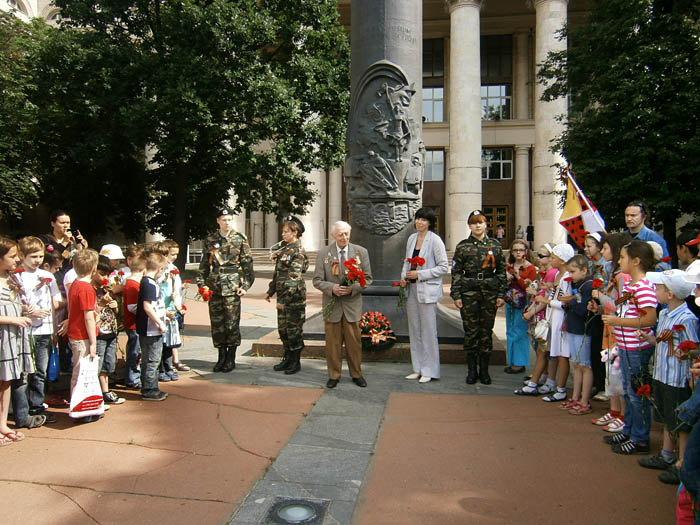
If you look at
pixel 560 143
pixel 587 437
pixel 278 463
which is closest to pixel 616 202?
pixel 560 143

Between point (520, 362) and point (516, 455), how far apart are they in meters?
2.83

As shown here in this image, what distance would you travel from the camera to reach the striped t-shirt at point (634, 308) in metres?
4.11

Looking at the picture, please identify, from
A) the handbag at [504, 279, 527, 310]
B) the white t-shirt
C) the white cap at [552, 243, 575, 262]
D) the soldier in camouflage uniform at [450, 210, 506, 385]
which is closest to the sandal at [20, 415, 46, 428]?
the white t-shirt

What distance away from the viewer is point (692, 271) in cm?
323

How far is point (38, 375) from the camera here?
4.92 metres

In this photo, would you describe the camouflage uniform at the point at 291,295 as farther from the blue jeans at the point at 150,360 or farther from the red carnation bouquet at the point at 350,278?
the blue jeans at the point at 150,360

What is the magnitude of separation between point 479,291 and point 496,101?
1387 inches

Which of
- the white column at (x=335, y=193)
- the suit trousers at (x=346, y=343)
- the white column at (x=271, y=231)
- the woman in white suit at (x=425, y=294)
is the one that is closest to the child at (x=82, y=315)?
the suit trousers at (x=346, y=343)

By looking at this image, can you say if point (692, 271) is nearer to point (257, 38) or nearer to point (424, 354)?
point (424, 354)

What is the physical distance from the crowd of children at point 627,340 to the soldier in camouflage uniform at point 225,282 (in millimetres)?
3557

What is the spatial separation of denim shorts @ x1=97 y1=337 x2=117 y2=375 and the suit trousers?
7.51ft

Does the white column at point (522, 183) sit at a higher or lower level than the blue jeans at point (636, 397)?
higher

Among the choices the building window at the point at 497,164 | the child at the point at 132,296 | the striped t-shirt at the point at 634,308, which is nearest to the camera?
the striped t-shirt at the point at 634,308

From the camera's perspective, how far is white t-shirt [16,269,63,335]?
4809mm
